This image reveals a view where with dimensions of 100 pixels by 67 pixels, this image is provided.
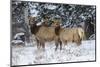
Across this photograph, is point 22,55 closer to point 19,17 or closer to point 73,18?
point 19,17

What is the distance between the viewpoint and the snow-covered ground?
225 cm

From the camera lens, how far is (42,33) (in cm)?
235

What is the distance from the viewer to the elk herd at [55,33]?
2.32 meters

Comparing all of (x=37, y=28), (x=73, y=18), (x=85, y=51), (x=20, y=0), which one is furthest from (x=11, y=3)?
(x=85, y=51)

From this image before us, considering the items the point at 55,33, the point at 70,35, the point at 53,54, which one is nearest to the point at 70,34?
the point at 70,35

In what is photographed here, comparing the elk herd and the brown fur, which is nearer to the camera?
the elk herd

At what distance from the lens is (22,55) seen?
2256 mm

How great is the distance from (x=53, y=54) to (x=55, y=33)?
0.88ft

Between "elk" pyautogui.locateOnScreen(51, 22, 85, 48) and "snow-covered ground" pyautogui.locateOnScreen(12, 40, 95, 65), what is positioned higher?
"elk" pyautogui.locateOnScreen(51, 22, 85, 48)

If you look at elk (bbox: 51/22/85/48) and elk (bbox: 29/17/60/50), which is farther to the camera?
elk (bbox: 51/22/85/48)

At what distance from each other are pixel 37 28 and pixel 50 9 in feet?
0.98

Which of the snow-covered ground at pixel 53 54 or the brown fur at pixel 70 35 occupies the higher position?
the brown fur at pixel 70 35

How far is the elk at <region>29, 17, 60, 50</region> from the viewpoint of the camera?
2312mm

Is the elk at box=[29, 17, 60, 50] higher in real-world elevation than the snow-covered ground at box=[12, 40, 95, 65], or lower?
higher
